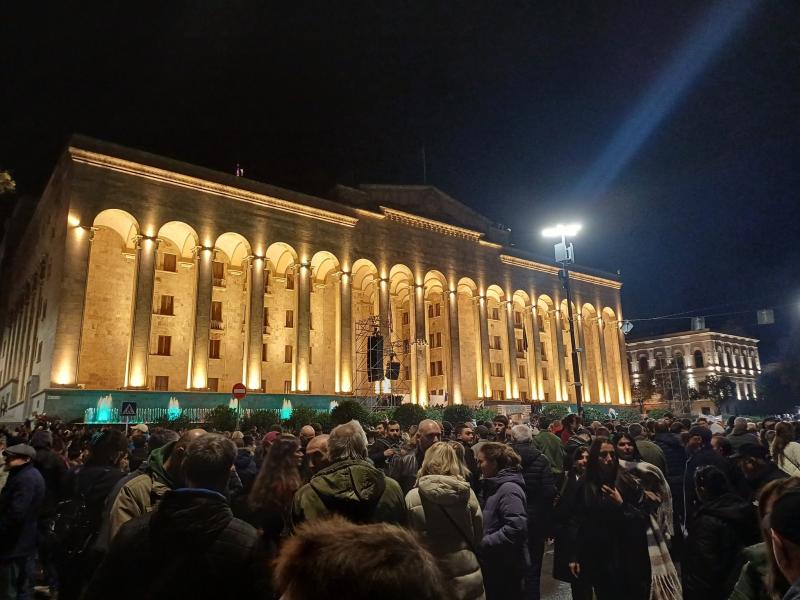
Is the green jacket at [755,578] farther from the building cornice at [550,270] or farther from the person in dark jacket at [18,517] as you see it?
the building cornice at [550,270]

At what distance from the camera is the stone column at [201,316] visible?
1168 inches

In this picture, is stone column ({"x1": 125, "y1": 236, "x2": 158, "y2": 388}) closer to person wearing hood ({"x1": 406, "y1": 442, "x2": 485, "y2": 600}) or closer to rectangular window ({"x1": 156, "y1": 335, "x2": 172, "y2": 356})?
rectangular window ({"x1": 156, "y1": 335, "x2": 172, "y2": 356})

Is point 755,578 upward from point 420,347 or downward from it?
downward

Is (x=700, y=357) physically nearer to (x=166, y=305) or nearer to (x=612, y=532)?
(x=166, y=305)

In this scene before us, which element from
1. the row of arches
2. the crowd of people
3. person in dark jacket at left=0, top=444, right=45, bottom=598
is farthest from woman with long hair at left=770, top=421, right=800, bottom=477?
the row of arches

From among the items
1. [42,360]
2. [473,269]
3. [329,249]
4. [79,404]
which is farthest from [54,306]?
[473,269]

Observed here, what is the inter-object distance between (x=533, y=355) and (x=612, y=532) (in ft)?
144

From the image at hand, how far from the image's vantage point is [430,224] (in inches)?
1666

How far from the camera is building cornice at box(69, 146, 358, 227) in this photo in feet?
92.9

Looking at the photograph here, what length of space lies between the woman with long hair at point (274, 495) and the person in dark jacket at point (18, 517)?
2.66 m

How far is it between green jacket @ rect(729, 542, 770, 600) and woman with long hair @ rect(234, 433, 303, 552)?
2.70 meters

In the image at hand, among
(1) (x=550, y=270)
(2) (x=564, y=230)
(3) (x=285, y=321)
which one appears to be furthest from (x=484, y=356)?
(2) (x=564, y=230)

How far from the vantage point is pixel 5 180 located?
12.3 m

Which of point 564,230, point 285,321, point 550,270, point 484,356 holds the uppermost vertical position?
point 550,270
